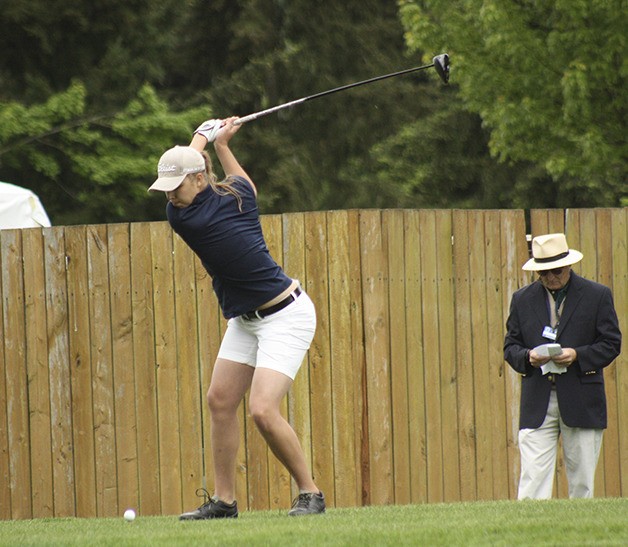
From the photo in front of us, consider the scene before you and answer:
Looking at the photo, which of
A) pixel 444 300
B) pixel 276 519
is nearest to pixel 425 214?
pixel 444 300

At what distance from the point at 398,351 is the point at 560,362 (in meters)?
1.74

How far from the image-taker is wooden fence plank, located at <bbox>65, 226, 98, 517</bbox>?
9.85m

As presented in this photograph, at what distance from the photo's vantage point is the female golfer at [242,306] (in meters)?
6.79

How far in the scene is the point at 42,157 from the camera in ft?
60.4

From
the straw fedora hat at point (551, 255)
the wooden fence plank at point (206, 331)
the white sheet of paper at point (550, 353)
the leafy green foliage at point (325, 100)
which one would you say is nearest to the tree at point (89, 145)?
the leafy green foliage at point (325, 100)

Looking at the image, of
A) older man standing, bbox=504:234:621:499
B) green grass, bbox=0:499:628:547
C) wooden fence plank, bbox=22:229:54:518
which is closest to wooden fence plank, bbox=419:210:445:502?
older man standing, bbox=504:234:621:499

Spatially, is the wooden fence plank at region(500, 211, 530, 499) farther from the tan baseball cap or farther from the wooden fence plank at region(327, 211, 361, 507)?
the tan baseball cap

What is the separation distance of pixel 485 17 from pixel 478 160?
29.7 ft

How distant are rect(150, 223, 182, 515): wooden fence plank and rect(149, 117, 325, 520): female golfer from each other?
2.72 metres

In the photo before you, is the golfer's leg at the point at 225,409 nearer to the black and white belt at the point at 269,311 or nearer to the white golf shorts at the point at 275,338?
the white golf shorts at the point at 275,338

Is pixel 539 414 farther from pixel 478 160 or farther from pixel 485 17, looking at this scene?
pixel 478 160

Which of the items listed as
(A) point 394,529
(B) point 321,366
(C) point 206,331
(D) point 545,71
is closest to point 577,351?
(B) point 321,366

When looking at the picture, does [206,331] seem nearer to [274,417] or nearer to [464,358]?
[464,358]

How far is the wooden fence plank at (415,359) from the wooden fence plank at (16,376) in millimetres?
2737
